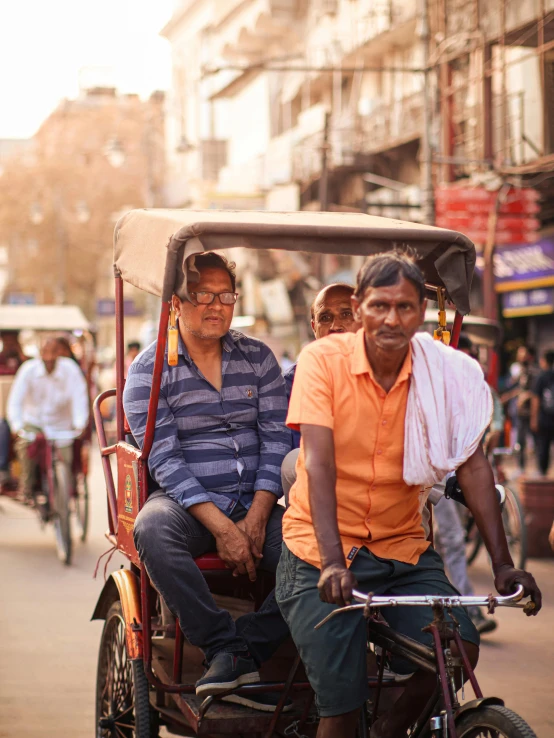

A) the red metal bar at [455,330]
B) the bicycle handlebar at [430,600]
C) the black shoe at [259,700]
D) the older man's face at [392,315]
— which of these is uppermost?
the older man's face at [392,315]

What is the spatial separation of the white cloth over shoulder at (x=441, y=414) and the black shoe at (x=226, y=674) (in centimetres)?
108

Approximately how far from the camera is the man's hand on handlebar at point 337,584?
3.18 m

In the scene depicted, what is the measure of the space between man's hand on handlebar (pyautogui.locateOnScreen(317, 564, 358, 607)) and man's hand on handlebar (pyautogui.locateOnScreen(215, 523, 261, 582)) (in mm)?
1105

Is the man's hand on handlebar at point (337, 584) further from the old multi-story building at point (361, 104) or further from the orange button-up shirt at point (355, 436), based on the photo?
the old multi-story building at point (361, 104)

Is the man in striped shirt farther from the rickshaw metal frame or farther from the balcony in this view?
the balcony

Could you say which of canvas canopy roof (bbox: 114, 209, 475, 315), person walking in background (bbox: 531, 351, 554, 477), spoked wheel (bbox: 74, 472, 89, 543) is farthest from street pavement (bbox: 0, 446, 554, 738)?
person walking in background (bbox: 531, 351, 554, 477)

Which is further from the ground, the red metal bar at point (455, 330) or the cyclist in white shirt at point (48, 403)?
the red metal bar at point (455, 330)

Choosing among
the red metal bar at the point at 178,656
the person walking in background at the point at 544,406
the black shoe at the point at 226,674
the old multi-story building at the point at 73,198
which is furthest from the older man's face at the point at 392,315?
the old multi-story building at the point at 73,198

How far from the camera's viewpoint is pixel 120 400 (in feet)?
16.9

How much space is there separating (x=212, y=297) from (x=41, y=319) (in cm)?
1070

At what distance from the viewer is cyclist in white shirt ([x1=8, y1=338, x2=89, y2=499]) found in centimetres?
1088

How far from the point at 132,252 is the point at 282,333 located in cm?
3185

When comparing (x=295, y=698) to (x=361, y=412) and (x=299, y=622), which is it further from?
(x=361, y=412)

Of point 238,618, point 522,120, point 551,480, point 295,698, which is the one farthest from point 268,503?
point 522,120
